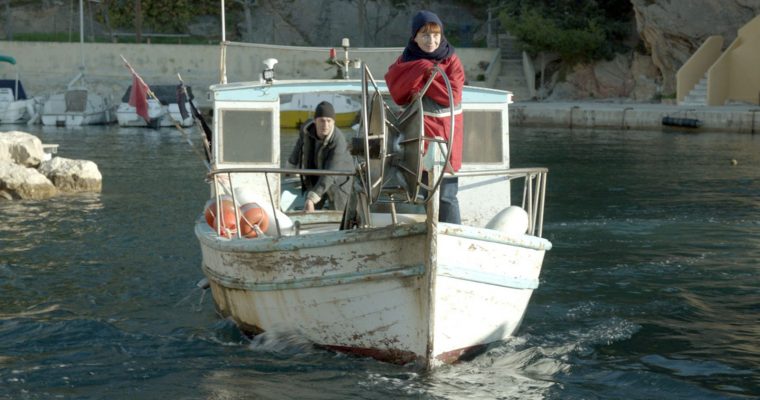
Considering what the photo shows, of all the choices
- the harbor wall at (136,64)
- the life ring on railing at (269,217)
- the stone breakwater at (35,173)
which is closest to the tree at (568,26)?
the harbor wall at (136,64)

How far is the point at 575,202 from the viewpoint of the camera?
19.0 metres

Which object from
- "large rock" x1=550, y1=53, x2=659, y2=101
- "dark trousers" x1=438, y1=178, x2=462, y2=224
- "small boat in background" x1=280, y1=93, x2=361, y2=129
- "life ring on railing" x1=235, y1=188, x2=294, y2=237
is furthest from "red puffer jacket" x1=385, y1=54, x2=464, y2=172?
"large rock" x1=550, y1=53, x2=659, y2=101

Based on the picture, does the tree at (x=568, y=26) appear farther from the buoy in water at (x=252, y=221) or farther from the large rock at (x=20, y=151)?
the buoy in water at (x=252, y=221)

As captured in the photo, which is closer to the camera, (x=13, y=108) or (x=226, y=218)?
(x=226, y=218)

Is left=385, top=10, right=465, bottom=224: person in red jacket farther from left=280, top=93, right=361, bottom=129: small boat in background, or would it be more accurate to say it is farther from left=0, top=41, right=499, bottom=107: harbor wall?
left=0, top=41, right=499, bottom=107: harbor wall

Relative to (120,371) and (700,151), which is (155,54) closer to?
(700,151)

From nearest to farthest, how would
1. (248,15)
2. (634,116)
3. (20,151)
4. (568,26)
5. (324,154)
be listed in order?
(324,154) → (20,151) → (634,116) → (568,26) → (248,15)

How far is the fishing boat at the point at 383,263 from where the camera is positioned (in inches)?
304

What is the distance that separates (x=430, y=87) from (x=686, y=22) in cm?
3544

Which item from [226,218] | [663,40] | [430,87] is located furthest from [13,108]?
[430,87]

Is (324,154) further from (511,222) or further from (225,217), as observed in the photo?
(511,222)

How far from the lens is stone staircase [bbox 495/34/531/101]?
46.3m

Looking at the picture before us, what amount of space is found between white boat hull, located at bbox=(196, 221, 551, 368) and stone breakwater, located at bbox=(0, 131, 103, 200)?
1104 centimetres

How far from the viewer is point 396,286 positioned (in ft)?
26.3
